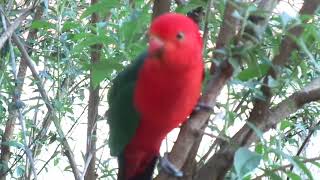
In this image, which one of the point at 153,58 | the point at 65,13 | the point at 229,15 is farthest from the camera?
the point at 65,13

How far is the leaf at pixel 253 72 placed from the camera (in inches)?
28.5

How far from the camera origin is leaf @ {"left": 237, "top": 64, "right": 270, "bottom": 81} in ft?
2.37

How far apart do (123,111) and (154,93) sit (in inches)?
3.9

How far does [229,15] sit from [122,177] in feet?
0.86

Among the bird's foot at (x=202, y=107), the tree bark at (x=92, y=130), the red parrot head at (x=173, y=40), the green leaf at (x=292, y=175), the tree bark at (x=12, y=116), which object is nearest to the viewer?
the red parrot head at (x=173, y=40)

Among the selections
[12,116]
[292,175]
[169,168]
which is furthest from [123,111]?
[12,116]

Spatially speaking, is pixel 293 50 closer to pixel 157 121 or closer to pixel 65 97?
pixel 157 121

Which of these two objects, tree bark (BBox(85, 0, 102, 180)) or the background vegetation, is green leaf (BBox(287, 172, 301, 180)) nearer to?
the background vegetation

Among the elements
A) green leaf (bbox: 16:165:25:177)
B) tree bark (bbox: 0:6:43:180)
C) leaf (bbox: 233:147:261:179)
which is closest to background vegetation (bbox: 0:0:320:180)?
leaf (bbox: 233:147:261:179)

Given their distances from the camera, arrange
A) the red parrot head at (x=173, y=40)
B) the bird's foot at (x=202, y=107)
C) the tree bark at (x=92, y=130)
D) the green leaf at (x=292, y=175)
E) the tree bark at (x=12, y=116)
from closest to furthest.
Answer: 1. the red parrot head at (x=173, y=40)
2. the bird's foot at (x=202, y=107)
3. the green leaf at (x=292, y=175)
4. the tree bark at (x=92, y=130)
5. the tree bark at (x=12, y=116)

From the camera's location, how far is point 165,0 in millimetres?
876

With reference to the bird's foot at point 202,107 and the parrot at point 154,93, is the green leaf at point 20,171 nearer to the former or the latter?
the parrot at point 154,93

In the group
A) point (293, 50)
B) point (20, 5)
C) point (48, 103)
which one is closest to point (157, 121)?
point (293, 50)

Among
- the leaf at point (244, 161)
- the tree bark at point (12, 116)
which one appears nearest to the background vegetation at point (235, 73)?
the leaf at point (244, 161)
